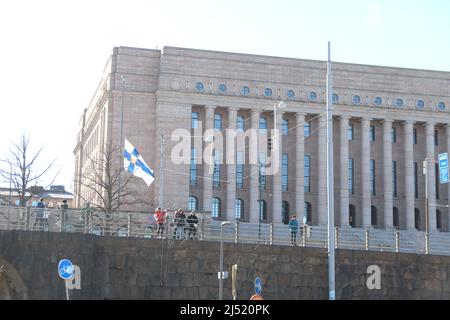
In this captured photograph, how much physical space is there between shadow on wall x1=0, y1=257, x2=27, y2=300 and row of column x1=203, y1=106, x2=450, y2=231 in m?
45.7

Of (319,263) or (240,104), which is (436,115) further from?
(319,263)

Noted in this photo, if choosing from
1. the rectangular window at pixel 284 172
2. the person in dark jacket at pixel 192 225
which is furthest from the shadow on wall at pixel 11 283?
the rectangular window at pixel 284 172

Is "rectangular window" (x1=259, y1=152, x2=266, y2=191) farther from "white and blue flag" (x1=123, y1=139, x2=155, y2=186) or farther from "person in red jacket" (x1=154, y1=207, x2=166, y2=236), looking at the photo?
"person in red jacket" (x1=154, y1=207, x2=166, y2=236)

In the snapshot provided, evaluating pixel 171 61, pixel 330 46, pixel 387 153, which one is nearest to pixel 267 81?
pixel 171 61

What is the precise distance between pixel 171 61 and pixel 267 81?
937 centimetres

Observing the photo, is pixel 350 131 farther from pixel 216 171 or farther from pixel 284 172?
pixel 216 171

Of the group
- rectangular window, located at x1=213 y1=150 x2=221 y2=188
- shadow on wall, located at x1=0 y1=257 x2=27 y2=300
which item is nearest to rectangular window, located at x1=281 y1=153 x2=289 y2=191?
rectangular window, located at x1=213 y1=150 x2=221 y2=188

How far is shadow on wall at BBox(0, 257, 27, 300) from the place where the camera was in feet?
90.9

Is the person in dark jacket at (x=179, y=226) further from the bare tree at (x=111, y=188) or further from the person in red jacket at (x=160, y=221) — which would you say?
the bare tree at (x=111, y=188)

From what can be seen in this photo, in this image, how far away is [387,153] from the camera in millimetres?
79875

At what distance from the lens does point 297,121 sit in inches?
3046

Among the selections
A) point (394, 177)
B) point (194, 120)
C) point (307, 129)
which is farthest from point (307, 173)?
point (194, 120)

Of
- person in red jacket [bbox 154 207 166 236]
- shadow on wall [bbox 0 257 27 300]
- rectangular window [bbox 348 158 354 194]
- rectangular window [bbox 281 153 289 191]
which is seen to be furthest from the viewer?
rectangular window [bbox 348 158 354 194]

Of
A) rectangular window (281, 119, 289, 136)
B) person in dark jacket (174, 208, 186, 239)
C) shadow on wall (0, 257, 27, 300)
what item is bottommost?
shadow on wall (0, 257, 27, 300)
